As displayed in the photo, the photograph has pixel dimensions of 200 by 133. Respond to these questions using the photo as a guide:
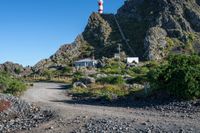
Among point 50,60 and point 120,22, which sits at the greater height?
point 120,22

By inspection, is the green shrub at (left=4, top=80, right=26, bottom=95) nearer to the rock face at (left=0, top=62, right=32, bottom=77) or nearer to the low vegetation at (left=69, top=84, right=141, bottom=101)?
the low vegetation at (left=69, top=84, right=141, bottom=101)

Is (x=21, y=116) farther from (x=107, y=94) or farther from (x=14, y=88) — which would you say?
(x=14, y=88)

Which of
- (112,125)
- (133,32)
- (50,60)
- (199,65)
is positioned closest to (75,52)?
(50,60)

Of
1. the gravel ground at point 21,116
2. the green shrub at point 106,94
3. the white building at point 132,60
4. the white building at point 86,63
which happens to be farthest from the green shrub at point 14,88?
the white building at point 132,60

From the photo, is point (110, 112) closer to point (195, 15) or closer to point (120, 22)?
point (195, 15)

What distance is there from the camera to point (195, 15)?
447 ft

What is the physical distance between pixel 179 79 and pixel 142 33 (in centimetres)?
10074

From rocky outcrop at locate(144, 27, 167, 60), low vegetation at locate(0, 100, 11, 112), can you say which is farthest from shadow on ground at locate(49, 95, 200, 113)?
rocky outcrop at locate(144, 27, 167, 60)

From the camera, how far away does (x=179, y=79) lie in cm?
3562

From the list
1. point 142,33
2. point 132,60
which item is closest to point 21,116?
point 132,60

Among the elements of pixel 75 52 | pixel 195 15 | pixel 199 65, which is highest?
pixel 195 15

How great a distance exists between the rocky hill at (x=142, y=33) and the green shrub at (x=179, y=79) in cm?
7988

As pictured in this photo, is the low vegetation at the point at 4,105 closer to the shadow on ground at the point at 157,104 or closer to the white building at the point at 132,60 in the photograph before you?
the shadow on ground at the point at 157,104

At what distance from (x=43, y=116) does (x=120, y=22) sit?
117 meters
